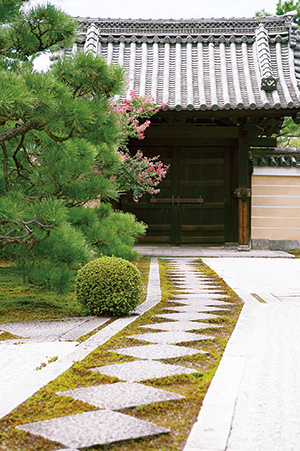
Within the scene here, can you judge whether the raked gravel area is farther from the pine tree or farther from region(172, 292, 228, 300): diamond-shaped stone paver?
the pine tree

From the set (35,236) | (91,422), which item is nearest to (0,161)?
(35,236)

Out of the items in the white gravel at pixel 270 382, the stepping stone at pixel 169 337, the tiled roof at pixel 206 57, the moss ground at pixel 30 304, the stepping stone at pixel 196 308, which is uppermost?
the tiled roof at pixel 206 57

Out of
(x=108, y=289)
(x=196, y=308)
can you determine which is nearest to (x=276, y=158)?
(x=196, y=308)

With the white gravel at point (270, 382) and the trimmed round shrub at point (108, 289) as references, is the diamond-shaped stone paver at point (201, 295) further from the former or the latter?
the trimmed round shrub at point (108, 289)

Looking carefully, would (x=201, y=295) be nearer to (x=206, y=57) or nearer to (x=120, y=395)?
(x=120, y=395)

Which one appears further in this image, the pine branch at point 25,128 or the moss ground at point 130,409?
the pine branch at point 25,128

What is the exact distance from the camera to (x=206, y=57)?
1196 centimetres

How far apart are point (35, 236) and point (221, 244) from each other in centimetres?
812

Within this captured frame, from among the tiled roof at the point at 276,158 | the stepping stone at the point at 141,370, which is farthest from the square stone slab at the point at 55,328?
the tiled roof at the point at 276,158

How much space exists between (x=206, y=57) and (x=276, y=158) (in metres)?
2.94

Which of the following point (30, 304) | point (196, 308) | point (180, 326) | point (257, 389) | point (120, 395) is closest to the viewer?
point (120, 395)

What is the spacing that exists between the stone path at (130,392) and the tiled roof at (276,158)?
717 cm

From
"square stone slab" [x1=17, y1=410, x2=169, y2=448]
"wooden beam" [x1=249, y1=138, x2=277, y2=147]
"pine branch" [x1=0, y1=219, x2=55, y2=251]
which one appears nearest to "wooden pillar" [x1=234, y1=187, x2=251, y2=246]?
"wooden beam" [x1=249, y1=138, x2=277, y2=147]

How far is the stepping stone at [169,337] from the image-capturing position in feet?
11.7
